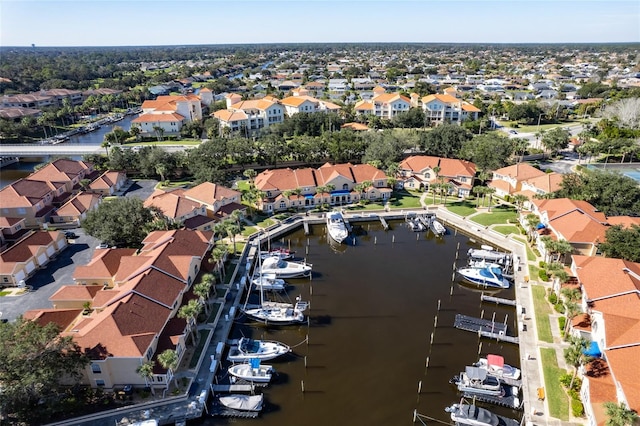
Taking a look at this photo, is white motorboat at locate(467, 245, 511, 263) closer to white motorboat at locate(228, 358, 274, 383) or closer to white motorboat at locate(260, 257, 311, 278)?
white motorboat at locate(260, 257, 311, 278)

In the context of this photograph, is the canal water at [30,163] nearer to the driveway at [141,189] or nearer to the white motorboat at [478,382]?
the driveway at [141,189]

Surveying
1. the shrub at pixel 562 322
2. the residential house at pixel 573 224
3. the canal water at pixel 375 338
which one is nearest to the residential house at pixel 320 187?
the canal water at pixel 375 338

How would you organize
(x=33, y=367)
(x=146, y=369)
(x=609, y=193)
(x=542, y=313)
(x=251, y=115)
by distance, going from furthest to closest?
(x=251, y=115)
(x=609, y=193)
(x=542, y=313)
(x=146, y=369)
(x=33, y=367)

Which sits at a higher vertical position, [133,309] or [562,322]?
[133,309]

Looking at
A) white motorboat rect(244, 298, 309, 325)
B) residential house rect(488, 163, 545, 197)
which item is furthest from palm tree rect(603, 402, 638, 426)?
residential house rect(488, 163, 545, 197)

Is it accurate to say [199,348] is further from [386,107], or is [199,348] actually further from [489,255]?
[386,107]

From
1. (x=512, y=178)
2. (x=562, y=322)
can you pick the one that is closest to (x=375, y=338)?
(x=562, y=322)
